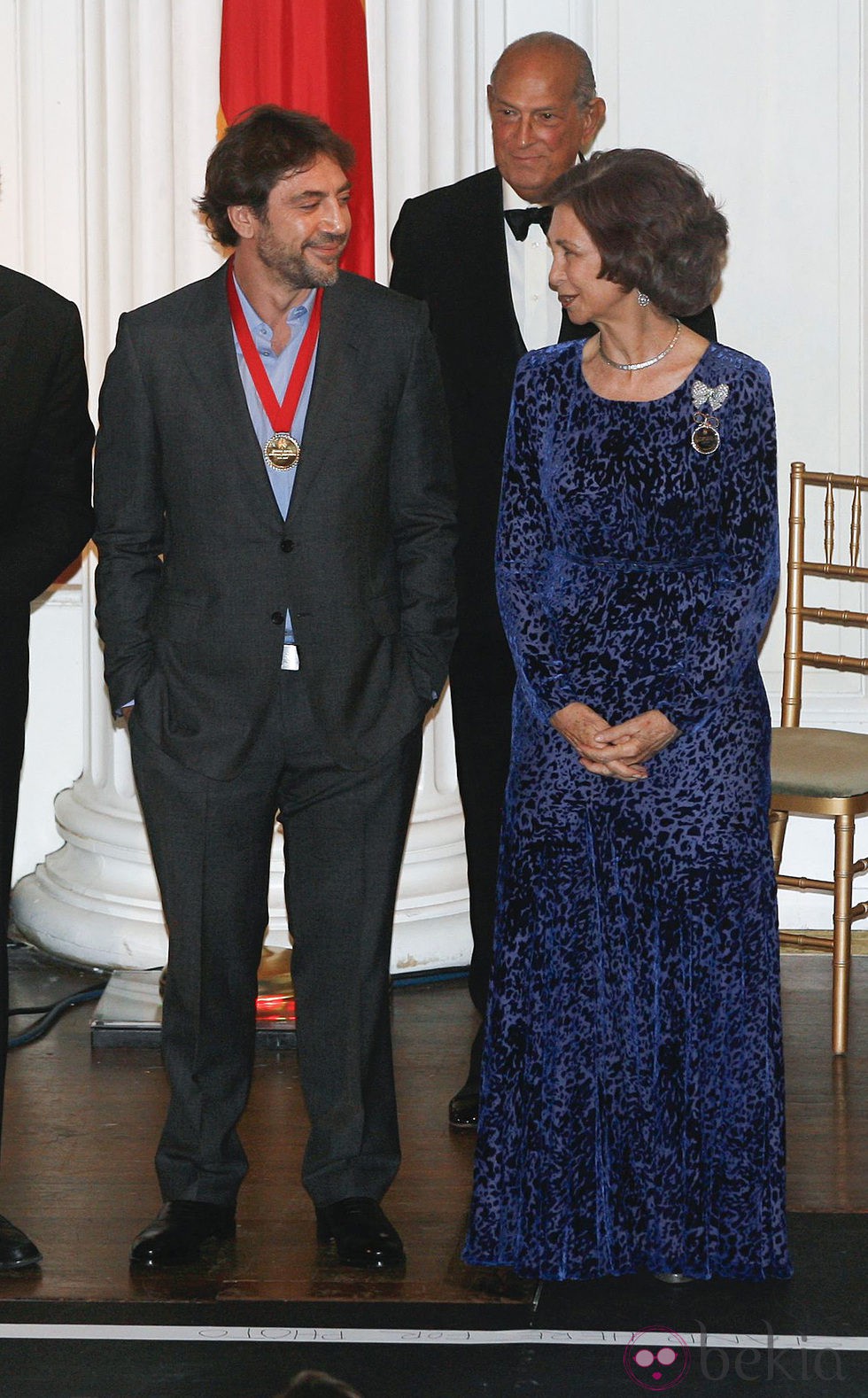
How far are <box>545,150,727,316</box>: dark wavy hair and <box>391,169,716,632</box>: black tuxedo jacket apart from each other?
64 centimetres

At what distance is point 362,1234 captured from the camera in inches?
123

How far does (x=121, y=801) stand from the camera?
5141 millimetres

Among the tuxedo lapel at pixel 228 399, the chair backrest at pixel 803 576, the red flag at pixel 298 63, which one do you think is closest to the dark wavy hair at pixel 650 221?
the tuxedo lapel at pixel 228 399

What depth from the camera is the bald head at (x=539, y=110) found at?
134 inches

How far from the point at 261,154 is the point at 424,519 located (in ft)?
2.20

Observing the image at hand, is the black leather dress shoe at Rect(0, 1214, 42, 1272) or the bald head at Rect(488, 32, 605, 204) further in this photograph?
the bald head at Rect(488, 32, 605, 204)

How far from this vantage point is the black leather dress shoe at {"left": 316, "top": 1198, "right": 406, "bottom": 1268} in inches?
122

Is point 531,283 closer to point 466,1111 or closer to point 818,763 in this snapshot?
point 818,763

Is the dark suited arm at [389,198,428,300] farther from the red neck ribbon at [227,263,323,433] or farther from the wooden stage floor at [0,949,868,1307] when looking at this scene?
the wooden stage floor at [0,949,868,1307]

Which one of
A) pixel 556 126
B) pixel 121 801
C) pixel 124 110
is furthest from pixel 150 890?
pixel 556 126

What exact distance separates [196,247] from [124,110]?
0.41m

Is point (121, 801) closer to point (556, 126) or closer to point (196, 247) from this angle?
point (196, 247)

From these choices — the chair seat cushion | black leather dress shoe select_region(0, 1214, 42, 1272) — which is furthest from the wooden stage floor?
the chair seat cushion

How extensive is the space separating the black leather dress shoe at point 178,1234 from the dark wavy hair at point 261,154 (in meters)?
1.74
